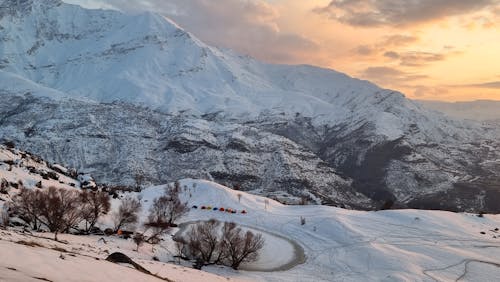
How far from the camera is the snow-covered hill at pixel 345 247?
53156mm

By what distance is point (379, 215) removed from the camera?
10212 centimetres

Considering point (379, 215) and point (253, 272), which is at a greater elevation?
point (379, 215)

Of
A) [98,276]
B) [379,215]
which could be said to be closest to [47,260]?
[98,276]

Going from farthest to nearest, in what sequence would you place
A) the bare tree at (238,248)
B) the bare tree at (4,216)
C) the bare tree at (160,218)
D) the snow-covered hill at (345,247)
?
1. the bare tree at (160,218)
2. the bare tree at (238,248)
3. the bare tree at (4,216)
4. the snow-covered hill at (345,247)

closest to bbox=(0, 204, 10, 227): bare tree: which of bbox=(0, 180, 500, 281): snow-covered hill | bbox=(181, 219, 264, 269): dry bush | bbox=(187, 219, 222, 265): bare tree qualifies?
bbox=(0, 180, 500, 281): snow-covered hill

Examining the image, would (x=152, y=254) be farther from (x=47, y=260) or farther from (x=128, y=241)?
(x=47, y=260)

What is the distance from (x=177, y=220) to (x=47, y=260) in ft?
261

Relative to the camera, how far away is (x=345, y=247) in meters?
78.6

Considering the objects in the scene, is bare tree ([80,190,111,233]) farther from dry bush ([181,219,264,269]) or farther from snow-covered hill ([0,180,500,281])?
dry bush ([181,219,264,269])

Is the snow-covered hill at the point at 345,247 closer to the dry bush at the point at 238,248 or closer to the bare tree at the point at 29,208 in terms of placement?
the dry bush at the point at 238,248

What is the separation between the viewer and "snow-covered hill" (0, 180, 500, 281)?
174 feet

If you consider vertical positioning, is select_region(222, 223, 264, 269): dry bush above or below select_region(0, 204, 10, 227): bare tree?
below

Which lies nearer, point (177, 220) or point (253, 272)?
point (253, 272)

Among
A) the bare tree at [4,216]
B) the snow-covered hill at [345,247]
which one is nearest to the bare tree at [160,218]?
the snow-covered hill at [345,247]
